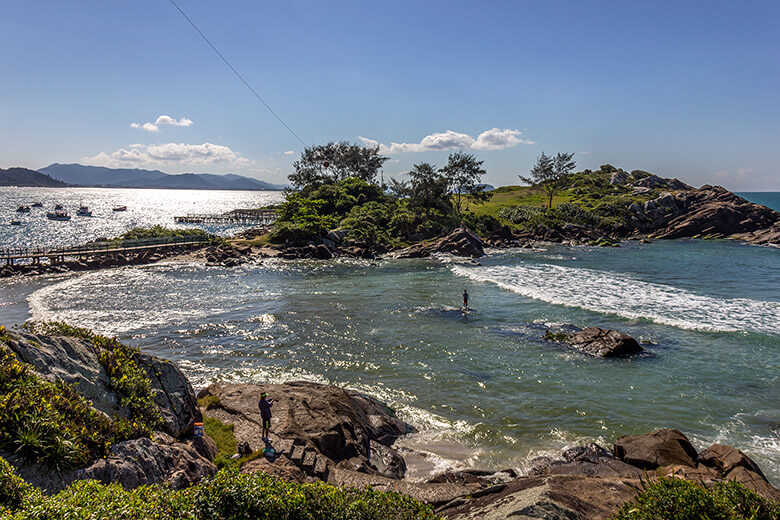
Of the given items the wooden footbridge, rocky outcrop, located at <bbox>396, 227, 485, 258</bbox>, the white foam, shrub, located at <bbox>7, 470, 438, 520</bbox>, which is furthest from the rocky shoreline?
the wooden footbridge

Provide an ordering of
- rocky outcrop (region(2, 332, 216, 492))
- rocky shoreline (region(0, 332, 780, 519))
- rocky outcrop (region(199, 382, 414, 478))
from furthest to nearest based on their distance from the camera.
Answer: rocky outcrop (region(199, 382, 414, 478))
rocky shoreline (region(0, 332, 780, 519))
rocky outcrop (region(2, 332, 216, 492))

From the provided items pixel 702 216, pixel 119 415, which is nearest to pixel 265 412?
pixel 119 415

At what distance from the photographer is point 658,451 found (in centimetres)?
1398

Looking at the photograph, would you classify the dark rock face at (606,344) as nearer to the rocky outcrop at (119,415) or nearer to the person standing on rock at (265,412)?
the person standing on rock at (265,412)

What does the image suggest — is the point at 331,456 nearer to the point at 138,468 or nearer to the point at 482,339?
the point at 138,468

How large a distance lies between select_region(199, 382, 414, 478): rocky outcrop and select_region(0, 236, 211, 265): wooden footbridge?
53.7 meters

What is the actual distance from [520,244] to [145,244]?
211 feet


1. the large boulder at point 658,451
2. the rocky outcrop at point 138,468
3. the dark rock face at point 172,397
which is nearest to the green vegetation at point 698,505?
the large boulder at point 658,451

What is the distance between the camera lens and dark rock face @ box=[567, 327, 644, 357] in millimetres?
24672

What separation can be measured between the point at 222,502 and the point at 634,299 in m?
38.9

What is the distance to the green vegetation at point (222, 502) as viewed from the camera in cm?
685

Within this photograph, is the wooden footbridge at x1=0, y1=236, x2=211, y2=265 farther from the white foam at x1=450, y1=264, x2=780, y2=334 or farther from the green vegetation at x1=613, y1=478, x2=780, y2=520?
the green vegetation at x1=613, y1=478, x2=780, y2=520

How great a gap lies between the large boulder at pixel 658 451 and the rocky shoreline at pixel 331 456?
36 millimetres

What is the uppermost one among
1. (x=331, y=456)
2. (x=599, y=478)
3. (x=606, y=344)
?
(x=599, y=478)
